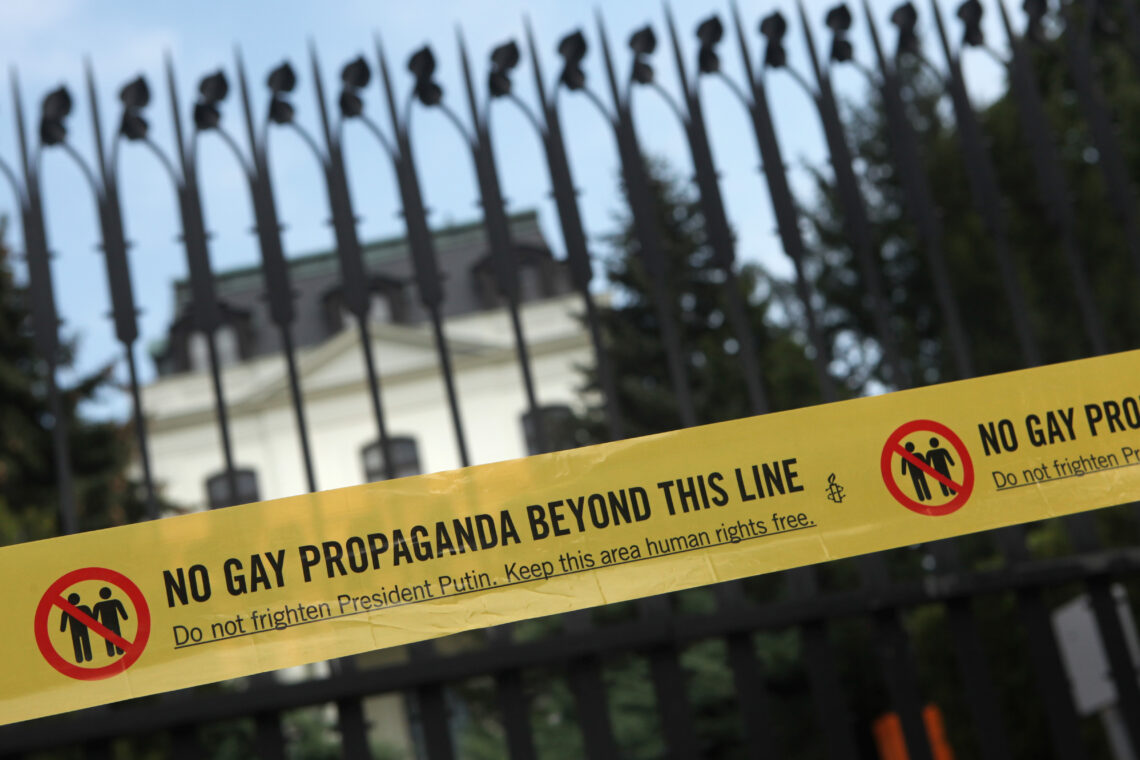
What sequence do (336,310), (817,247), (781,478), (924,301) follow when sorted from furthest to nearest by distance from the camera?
(336,310)
(817,247)
(924,301)
(781,478)

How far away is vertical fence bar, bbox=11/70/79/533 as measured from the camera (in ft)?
13.0

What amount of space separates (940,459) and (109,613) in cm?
264

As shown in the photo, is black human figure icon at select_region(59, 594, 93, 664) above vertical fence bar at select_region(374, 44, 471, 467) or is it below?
below

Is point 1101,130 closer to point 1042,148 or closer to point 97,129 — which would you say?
point 1042,148

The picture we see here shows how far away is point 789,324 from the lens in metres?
18.9

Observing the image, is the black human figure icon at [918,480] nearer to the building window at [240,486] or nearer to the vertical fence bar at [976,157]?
the vertical fence bar at [976,157]

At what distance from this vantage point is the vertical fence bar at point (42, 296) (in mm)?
3948

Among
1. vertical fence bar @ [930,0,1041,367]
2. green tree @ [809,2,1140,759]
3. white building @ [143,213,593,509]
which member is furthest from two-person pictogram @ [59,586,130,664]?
white building @ [143,213,593,509]

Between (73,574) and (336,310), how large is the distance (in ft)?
80.1

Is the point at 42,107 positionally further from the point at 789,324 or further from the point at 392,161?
the point at 789,324

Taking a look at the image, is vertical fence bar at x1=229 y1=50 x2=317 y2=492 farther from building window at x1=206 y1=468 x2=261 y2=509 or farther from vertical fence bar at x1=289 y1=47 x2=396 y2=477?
building window at x1=206 y1=468 x2=261 y2=509

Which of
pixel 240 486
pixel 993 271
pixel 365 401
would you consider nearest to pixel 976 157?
pixel 993 271

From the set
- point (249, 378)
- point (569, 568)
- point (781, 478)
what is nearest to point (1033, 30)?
point (781, 478)

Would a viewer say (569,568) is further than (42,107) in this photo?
No
